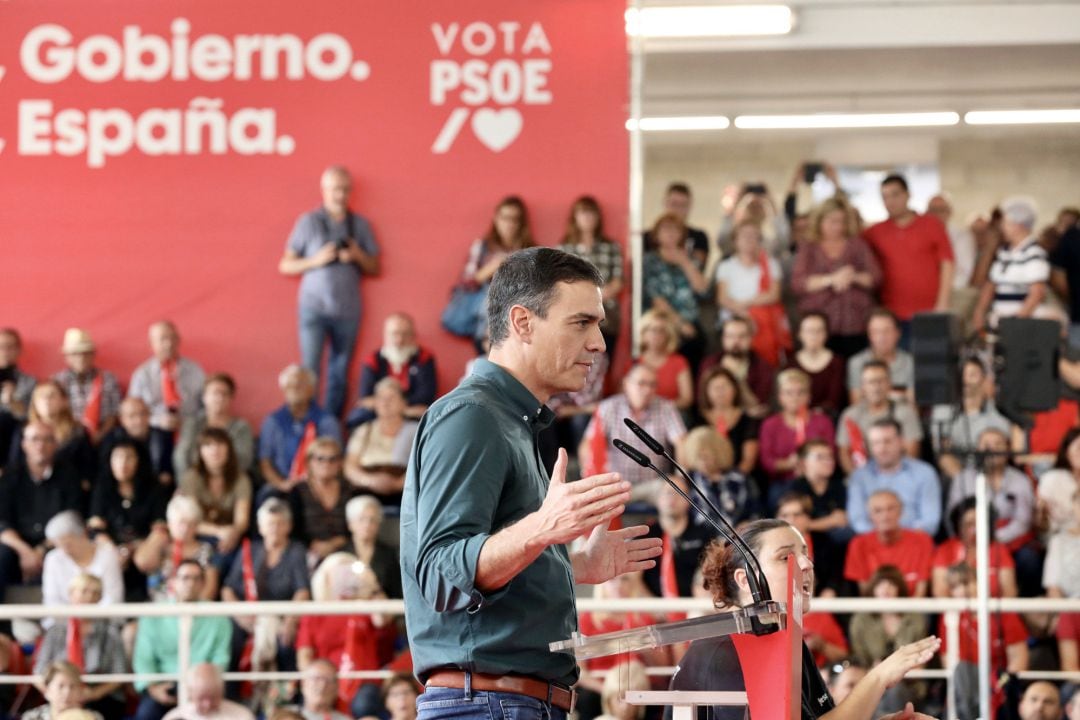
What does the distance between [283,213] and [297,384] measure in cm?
117

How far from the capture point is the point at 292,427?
30.1 ft

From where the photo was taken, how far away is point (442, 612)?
2848 mm

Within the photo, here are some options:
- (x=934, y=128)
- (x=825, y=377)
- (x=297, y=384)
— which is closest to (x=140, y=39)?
(x=297, y=384)

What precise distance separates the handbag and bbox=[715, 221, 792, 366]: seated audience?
4.67ft

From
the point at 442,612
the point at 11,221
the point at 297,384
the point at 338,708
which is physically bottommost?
the point at 338,708

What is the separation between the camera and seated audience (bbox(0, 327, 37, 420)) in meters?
9.33

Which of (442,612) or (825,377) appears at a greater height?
(825,377)

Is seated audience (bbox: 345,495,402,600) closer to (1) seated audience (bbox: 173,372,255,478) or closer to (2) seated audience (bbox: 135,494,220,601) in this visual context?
(2) seated audience (bbox: 135,494,220,601)

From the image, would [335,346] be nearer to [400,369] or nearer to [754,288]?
[400,369]

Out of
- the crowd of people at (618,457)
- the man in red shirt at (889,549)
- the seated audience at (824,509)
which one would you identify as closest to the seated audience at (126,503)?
the crowd of people at (618,457)

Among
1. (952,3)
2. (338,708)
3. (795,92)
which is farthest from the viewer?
(795,92)

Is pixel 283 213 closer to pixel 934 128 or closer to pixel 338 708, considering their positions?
pixel 338 708

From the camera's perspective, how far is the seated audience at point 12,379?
9.33 meters

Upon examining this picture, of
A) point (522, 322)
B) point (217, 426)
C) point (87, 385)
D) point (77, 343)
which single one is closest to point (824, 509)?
point (217, 426)
